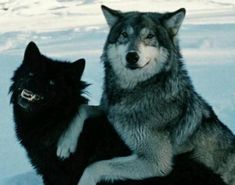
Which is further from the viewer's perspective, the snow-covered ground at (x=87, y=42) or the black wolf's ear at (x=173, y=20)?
the snow-covered ground at (x=87, y=42)

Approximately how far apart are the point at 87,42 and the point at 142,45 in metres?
7.81

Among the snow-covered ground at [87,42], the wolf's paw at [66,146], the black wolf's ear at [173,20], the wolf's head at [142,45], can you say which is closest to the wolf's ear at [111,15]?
the wolf's head at [142,45]

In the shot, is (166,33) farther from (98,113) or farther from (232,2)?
(232,2)

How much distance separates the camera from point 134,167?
396 cm

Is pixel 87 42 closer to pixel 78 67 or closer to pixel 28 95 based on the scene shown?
pixel 78 67

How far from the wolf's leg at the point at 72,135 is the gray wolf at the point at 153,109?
0.03 m

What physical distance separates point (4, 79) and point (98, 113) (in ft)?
17.2

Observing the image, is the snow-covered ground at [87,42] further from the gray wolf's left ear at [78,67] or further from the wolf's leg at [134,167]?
the wolf's leg at [134,167]

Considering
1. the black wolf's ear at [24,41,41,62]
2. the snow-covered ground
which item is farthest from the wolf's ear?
the snow-covered ground

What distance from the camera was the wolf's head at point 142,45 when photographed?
13.2 feet

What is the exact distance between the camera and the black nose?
395 cm

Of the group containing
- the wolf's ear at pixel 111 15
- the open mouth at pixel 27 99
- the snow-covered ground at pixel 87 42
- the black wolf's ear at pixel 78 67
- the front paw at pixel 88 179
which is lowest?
the snow-covered ground at pixel 87 42

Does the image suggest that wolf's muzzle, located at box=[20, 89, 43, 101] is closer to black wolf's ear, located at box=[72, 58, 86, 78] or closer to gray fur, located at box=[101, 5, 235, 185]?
black wolf's ear, located at box=[72, 58, 86, 78]

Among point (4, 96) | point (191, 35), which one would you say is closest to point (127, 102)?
point (4, 96)
